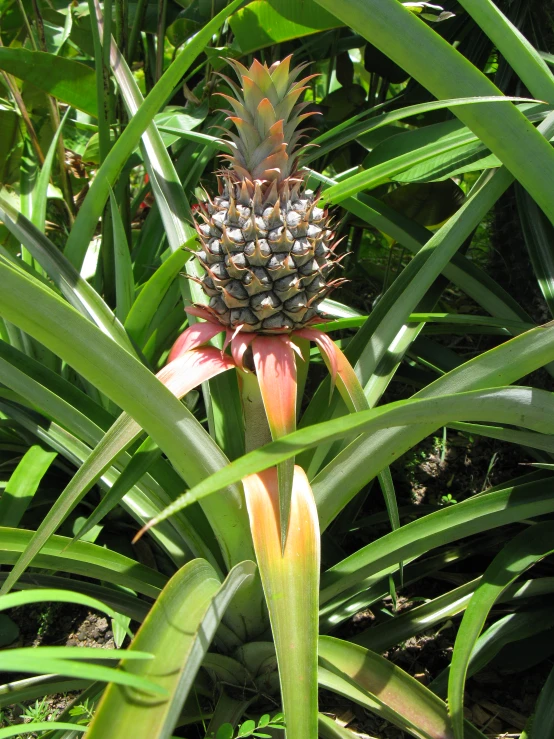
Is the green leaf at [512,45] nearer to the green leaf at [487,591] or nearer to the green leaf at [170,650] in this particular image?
the green leaf at [487,591]

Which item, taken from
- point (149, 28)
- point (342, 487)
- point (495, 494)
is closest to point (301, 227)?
point (342, 487)

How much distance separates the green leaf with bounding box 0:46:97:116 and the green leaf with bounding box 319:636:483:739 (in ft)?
4.33

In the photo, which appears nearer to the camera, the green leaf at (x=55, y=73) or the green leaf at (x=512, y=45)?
the green leaf at (x=512, y=45)

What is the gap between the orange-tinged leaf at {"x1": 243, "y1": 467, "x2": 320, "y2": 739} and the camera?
68cm

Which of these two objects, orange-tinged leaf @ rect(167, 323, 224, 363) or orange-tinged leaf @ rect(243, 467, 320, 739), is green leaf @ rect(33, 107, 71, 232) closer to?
orange-tinged leaf @ rect(167, 323, 224, 363)

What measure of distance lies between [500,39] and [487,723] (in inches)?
46.7

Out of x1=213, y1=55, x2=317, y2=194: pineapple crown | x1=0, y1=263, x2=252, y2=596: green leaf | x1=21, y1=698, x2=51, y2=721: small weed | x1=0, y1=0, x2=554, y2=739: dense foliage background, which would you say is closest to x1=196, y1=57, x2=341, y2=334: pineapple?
x1=213, y1=55, x2=317, y2=194: pineapple crown

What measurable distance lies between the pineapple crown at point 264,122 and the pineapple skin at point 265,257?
28 mm

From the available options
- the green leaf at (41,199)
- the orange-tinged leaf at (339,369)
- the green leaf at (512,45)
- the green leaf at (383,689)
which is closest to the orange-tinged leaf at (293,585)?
the orange-tinged leaf at (339,369)

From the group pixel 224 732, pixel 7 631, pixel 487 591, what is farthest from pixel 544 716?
pixel 7 631

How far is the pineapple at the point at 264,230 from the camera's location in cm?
90

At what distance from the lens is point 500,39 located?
0.94 metres

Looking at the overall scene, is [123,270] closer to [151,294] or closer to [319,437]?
[151,294]

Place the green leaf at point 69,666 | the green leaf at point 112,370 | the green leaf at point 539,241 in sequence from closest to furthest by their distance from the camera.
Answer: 1. the green leaf at point 69,666
2. the green leaf at point 112,370
3. the green leaf at point 539,241
